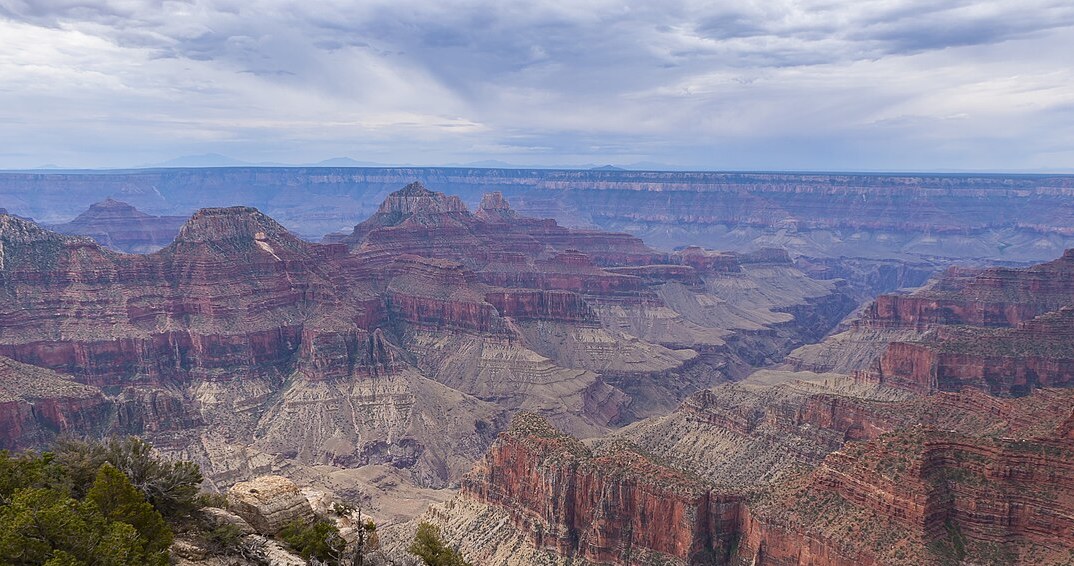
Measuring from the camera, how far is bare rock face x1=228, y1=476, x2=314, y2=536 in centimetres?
3919

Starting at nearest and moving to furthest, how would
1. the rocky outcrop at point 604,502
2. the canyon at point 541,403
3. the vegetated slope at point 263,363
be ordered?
the canyon at point 541,403, the rocky outcrop at point 604,502, the vegetated slope at point 263,363

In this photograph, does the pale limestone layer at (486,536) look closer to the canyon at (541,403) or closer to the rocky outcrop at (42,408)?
the canyon at (541,403)

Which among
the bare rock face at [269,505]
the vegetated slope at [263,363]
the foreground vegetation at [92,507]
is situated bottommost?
the vegetated slope at [263,363]

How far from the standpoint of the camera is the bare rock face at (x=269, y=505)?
1543 inches

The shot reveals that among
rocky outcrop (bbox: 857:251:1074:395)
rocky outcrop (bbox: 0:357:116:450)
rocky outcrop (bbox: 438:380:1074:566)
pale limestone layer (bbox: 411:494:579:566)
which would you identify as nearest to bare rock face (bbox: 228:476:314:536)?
pale limestone layer (bbox: 411:494:579:566)

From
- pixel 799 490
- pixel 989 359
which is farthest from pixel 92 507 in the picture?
pixel 989 359

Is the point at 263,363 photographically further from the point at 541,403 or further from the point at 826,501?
the point at 826,501

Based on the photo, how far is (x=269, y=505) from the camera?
40094 millimetres

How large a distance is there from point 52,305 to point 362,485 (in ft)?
228

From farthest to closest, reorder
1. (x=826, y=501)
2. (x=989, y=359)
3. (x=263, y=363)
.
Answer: (x=263, y=363) → (x=989, y=359) → (x=826, y=501)

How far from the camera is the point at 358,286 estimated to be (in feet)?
606

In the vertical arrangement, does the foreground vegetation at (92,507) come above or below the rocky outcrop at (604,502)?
above

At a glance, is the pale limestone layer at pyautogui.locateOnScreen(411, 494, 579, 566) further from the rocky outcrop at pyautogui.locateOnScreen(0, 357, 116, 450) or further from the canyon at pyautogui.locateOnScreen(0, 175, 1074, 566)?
the rocky outcrop at pyautogui.locateOnScreen(0, 357, 116, 450)

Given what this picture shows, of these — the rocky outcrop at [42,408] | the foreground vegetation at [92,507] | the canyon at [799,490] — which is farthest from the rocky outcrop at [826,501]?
the rocky outcrop at [42,408]
